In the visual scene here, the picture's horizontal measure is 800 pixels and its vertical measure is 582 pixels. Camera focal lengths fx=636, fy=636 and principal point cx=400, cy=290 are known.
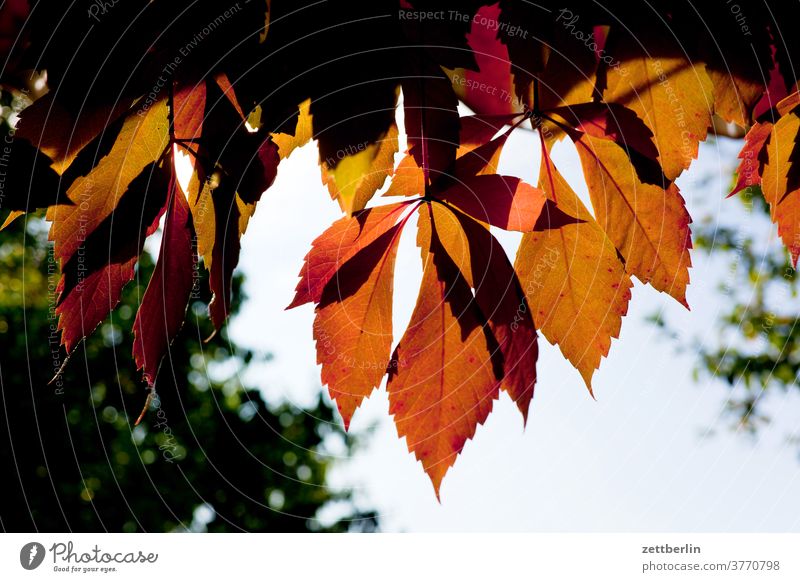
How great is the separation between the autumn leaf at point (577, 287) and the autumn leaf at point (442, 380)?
0.13 ft

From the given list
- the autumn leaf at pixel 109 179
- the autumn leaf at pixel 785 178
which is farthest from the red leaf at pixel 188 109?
the autumn leaf at pixel 785 178

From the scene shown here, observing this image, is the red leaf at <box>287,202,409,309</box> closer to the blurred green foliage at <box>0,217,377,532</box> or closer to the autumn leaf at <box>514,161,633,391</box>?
the autumn leaf at <box>514,161,633,391</box>

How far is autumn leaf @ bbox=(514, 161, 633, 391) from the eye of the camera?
35cm

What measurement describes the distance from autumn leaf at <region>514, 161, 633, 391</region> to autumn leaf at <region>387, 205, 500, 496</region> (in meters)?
0.04

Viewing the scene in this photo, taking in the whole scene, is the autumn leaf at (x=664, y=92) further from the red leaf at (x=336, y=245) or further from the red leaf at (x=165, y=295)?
the red leaf at (x=165, y=295)

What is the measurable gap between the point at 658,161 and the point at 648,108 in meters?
0.03

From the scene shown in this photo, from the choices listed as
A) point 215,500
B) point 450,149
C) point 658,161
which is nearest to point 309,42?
point 450,149

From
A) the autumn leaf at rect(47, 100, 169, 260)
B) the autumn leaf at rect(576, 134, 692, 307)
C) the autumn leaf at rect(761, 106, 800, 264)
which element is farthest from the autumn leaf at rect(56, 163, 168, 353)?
the autumn leaf at rect(761, 106, 800, 264)

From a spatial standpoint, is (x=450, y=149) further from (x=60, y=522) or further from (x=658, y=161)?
(x=60, y=522)

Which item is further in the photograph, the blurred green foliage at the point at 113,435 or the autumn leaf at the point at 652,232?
the blurred green foliage at the point at 113,435

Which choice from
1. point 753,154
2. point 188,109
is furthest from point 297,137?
point 753,154

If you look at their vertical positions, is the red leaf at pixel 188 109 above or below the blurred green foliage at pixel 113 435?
below

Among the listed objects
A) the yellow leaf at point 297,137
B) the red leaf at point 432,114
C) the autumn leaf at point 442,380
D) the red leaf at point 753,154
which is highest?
the red leaf at point 753,154

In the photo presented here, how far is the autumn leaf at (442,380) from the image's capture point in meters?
0.36
